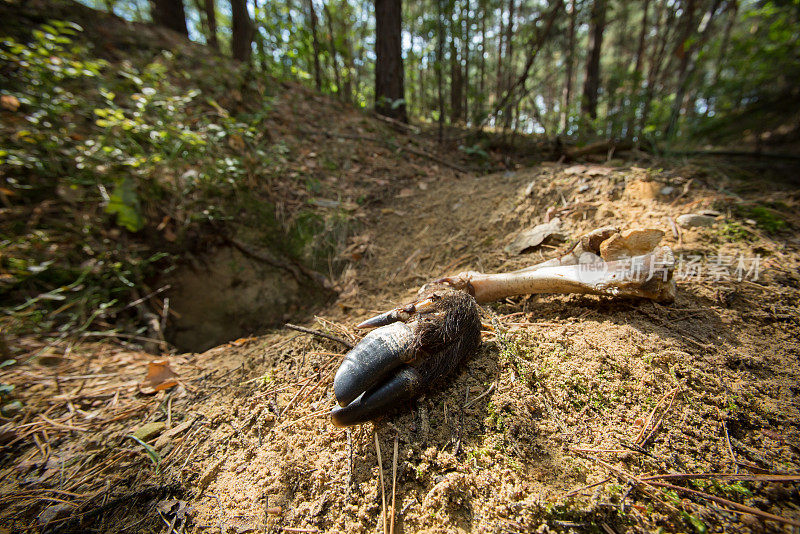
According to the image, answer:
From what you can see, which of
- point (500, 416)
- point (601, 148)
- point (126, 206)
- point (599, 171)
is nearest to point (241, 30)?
point (126, 206)

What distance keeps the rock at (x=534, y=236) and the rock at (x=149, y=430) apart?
2.14m

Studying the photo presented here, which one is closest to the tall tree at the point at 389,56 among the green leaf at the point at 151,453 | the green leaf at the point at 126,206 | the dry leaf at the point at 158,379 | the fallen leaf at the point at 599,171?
the fallen leaf at the point at 599,171

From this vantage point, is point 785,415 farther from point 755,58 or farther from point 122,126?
point 755,58

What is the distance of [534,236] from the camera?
2.01m

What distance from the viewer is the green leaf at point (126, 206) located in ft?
8.30

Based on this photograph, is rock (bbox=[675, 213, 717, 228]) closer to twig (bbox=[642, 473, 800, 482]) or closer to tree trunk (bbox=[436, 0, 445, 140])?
twig (bbox=[642, 473, 800, 482])

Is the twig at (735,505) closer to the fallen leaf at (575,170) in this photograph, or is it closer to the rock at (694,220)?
the rock at (694,220)

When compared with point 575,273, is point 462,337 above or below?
below

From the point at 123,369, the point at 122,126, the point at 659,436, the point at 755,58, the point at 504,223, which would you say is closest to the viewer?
the point at 659,436

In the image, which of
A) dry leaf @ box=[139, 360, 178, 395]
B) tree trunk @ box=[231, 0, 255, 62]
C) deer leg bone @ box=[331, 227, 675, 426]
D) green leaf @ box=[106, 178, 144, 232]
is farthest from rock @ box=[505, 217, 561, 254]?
tree trunk @ box=[231, 0, 255, 62]

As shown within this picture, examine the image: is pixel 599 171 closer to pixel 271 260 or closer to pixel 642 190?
pixel 642 190

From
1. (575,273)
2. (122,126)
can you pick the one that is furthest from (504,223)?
(122,126)

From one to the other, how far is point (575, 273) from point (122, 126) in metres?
3.84

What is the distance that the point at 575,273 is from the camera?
149 centimetres
